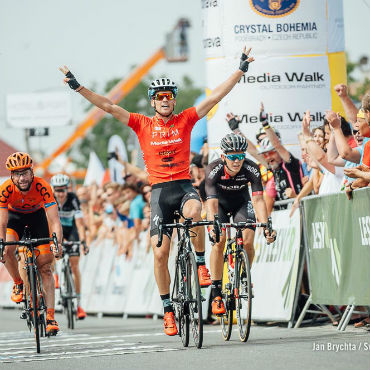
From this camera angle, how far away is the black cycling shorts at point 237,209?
12.8 m

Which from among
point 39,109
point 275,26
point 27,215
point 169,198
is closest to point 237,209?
point 169,198

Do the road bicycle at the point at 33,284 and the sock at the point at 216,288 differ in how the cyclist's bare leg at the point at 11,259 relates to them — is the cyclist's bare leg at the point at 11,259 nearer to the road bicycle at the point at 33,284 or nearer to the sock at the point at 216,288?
the road bicycle at the point at 33,284

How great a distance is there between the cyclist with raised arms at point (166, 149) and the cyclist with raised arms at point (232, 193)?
0.81 m

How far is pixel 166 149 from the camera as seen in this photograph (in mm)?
11539

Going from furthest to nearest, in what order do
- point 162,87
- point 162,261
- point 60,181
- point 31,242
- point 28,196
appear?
point 60,181, point 28,196, point 31,242, point 162,87, point 162,261

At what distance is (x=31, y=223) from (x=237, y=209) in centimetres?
261

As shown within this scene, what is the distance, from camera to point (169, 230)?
37.2ft

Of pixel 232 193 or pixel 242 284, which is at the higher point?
A: pixel 232 193

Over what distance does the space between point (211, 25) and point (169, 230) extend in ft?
19.7

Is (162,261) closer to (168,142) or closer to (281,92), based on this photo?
(168,142)

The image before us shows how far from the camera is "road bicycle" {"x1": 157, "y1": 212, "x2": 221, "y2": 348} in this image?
35.1 ft

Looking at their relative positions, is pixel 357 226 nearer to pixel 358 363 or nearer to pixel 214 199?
pixel 214 199

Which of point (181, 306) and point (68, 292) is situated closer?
point (181, 306)

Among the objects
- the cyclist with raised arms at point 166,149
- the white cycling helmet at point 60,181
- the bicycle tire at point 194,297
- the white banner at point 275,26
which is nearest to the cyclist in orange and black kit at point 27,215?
the cyclist with raised arms at point 166,149
